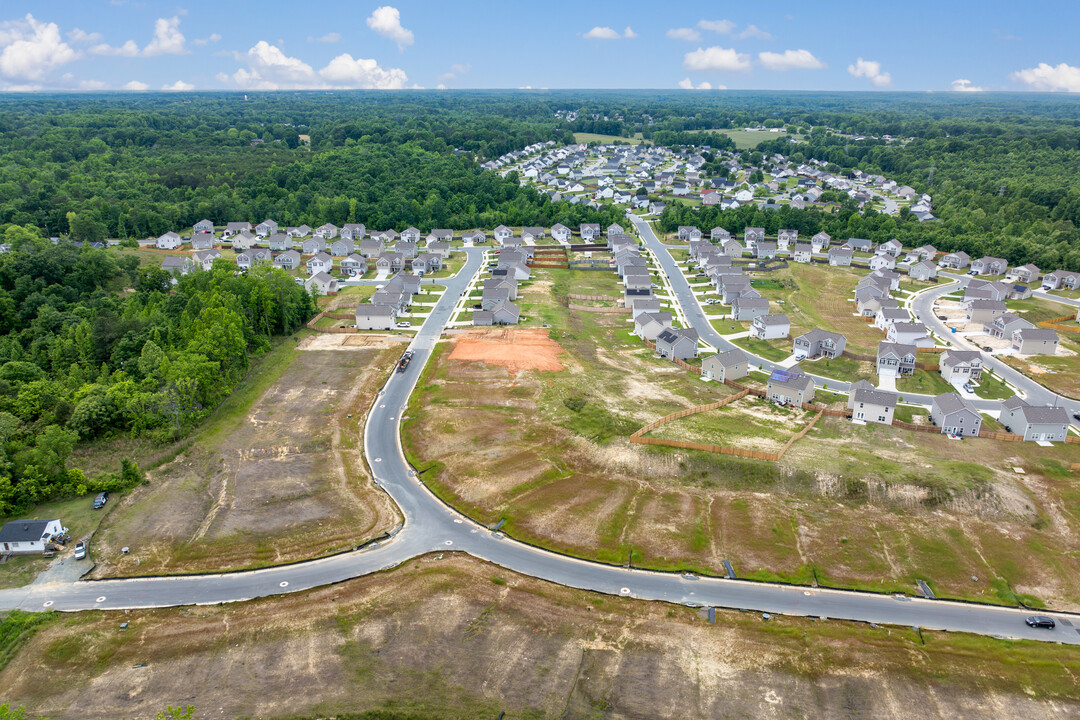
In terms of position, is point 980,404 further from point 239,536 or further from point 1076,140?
point 1076,140

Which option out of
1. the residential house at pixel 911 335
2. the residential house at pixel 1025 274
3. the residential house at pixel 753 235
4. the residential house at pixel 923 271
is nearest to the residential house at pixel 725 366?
the residential house at pixel 911 335

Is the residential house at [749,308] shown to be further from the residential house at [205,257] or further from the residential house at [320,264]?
the residential house at [205,257]

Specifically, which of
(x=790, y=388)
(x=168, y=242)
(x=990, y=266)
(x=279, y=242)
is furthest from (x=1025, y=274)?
(x=168, y=242)

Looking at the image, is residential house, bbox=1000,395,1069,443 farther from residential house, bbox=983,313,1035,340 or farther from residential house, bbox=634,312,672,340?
residential house, bbox=634,312,672,340

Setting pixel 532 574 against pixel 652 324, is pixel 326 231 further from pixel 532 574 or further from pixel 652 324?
pixel 532 574

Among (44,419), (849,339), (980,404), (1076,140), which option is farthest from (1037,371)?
(1076,140)

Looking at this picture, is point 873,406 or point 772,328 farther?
point 772,328

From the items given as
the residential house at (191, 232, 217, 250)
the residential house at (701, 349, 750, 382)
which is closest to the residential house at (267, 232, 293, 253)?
the residential house at (191, 232, 217, 250)
